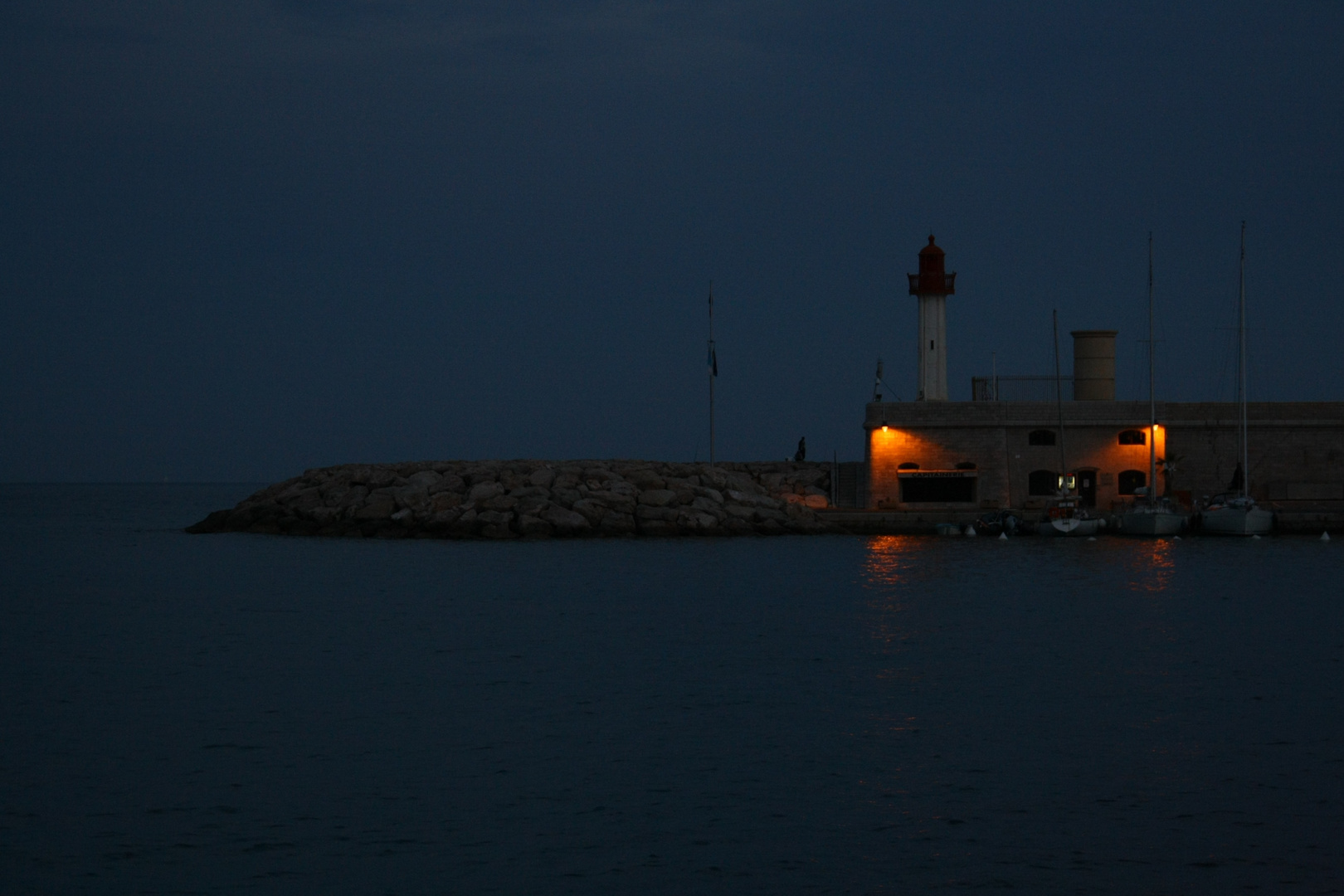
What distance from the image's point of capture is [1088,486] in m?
53.4

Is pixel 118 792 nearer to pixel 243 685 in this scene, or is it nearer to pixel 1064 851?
pixel 243 685

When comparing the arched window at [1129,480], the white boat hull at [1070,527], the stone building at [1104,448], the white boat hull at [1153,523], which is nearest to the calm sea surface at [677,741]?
the white boat hull at [1153,523]

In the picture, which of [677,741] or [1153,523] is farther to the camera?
[1153,523]

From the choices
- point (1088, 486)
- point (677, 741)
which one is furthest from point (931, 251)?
point (677, 741)

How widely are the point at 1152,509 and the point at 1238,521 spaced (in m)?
2.91

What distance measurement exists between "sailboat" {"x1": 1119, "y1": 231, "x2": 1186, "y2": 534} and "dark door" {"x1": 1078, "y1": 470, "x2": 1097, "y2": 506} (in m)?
1.90

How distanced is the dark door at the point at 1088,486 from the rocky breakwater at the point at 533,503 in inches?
374

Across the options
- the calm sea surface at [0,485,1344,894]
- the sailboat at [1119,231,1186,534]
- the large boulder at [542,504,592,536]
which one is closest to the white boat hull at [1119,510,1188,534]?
the sailboat at [1119,231,1186,534]

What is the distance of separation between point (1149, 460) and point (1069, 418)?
3155 millimetres

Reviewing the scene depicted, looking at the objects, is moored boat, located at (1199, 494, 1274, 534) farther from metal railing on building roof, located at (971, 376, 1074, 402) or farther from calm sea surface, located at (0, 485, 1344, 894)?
calm sea surface, located at (0, 485, 1344, 894)

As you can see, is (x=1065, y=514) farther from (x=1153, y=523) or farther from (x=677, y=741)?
(x=677, y=741)

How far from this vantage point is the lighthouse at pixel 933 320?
180 ft

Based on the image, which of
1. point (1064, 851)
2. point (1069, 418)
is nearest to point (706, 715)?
point (1064, 851)

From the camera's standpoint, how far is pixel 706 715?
1827 cm
